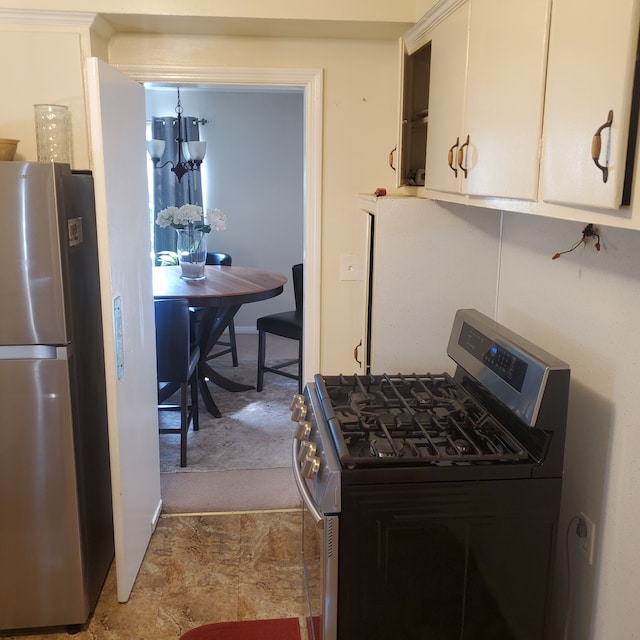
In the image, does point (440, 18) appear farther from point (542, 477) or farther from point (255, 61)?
point (542, 477)

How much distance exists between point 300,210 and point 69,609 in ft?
15.1

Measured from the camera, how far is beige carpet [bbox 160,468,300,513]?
315cm

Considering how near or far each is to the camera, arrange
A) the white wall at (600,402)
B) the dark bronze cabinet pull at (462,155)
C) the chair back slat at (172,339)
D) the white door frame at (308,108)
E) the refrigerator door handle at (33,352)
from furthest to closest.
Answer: the chair back slat at (172,339) → the white door frame at (308,108) → the refrigerator door handle at (33,352) → the dark bronze cabinet pull at (462,155) → the white wall at (600,402)

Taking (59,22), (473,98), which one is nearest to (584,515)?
(473,98)

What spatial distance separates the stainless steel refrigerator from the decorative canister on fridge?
124 mm

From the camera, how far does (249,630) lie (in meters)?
2.30

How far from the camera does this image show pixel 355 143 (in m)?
2.84

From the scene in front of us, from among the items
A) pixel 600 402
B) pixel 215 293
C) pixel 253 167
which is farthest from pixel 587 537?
pixel 253 167

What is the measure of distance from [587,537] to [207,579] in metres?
1.46

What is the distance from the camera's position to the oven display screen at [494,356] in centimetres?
168

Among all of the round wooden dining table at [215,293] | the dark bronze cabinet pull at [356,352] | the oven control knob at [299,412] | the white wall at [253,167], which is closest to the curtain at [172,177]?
the white wall at [253,167]

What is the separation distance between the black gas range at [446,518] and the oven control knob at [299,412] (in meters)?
0.23

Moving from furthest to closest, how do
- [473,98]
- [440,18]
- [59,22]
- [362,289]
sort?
[362,289] < [59,22] < [440,18] < [473,98]

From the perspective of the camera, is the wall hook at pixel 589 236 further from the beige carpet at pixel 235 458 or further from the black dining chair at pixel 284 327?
the black dining chair at pixel 284 327
